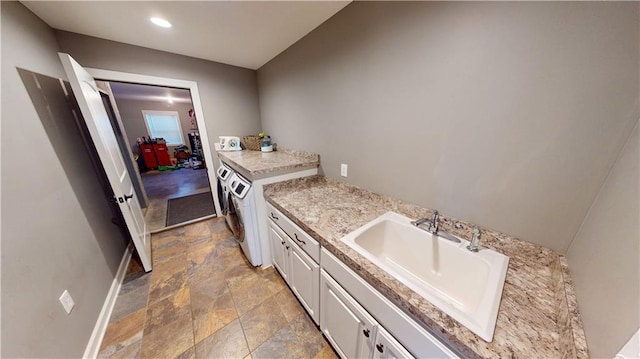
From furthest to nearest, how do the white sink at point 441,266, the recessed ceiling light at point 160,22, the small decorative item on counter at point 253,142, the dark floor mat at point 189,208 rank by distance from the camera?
1. the dark floor mat at point 189,208
2. the small decorative item on counter at point 253,142
3. the recessed ceiling light at point 160,22
4. the white sink at point 441,266

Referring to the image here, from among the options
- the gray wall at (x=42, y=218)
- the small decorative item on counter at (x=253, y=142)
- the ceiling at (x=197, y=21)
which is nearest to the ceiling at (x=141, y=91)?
the ceiling at (x=197, y=21)

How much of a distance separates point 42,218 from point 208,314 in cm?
115

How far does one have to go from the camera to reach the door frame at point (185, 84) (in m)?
1.90

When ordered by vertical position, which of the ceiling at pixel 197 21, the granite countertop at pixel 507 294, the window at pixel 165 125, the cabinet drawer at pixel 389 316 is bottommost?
the cabinet drawer at pixel 389 316

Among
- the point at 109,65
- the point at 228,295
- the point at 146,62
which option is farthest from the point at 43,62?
the point at 228,295

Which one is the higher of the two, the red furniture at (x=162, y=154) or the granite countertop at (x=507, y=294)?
the granite countertop at (x=507, y=294)

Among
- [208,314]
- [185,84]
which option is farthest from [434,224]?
[185,84]

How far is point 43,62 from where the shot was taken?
52.5 inches

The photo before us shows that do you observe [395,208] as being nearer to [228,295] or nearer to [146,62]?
[228,295]

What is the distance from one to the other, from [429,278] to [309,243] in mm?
736

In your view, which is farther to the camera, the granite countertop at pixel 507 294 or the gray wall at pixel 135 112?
the gray wall at pixel 135 112

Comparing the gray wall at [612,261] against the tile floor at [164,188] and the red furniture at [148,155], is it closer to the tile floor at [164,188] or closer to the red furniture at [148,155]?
the tile floor at [164,188]

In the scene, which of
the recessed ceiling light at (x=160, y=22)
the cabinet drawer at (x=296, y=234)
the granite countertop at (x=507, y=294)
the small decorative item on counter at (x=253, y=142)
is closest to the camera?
the granite countertop at (x=507, y=294)

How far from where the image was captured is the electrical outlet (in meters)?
1.05
